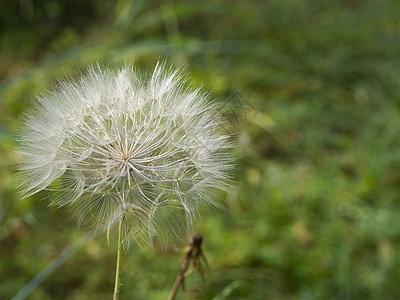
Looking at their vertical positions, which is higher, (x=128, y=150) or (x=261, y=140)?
(x=261, y=140)

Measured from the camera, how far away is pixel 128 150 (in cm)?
115

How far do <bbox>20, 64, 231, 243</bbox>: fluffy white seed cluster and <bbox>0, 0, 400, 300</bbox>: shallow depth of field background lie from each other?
0.09 m

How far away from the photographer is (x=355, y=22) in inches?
160

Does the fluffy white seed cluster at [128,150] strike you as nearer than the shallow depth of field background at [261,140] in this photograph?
Yes

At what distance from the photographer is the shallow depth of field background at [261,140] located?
2098 millimetres

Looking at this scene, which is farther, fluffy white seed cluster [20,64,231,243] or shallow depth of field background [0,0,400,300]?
shallow depth of field background [0,0,400,300]

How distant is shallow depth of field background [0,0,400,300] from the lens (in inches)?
82.6

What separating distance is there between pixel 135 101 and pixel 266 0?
349cm

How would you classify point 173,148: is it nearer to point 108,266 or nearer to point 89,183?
point 89,183

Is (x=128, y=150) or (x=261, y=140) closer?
(x=128, y=150)

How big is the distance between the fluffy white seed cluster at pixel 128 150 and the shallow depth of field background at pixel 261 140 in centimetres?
9

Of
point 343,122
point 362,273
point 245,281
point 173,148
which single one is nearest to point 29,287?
point 245,281

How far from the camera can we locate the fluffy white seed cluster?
1.07 m

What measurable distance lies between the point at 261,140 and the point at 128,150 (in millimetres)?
1922
